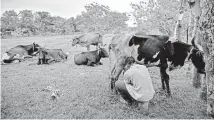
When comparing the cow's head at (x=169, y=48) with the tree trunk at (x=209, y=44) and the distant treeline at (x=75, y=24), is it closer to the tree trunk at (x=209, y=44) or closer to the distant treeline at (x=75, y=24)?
the tree trunk at (x=209, y=44)

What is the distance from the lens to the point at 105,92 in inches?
229

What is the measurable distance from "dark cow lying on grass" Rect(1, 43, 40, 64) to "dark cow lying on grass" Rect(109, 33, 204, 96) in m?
7.32

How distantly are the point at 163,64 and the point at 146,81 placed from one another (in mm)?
1993

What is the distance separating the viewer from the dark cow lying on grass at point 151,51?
18.7 ft

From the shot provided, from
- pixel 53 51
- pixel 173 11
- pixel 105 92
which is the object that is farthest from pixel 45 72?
pixel 173 11

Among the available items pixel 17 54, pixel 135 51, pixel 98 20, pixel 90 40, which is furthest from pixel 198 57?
pixel 98 20

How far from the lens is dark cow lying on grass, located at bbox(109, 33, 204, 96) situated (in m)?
5.71

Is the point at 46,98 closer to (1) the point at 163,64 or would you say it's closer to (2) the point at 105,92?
(2) the point at 105,92

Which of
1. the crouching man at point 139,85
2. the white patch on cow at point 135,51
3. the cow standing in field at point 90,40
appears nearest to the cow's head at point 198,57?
the white patch on cow at point 135,51

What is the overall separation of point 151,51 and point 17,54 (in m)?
8.91

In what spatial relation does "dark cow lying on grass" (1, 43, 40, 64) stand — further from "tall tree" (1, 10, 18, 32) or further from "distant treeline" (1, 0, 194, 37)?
"tall tree" (1, 10, 18, 32)

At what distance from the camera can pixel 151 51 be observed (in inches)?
225

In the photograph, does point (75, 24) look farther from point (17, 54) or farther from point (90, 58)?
point (90, 58)

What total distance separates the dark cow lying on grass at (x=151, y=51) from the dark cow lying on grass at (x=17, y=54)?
732 centimetres
